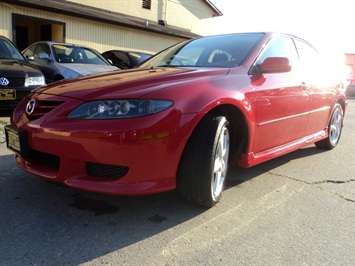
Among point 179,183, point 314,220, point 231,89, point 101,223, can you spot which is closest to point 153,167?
point 179,183

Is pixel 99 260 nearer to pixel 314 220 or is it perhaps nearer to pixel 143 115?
pixel 143 115

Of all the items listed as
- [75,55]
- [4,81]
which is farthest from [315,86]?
[75,55]

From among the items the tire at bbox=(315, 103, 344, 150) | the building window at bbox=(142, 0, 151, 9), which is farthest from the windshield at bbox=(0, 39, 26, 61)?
the building window at bbox=(142, 0, 151, 9)

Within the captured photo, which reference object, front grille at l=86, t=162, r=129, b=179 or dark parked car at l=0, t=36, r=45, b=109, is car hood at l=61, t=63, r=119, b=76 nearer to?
dark parked car at l=0, t=36, r=45, b=109

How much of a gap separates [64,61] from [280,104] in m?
6.01

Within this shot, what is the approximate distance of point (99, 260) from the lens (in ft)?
6.97

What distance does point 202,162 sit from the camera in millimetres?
2641

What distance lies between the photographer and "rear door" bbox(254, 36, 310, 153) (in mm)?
3301

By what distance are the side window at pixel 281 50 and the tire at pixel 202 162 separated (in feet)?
3.43

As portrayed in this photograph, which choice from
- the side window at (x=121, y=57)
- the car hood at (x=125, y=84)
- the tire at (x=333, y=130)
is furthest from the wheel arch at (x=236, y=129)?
the side window at (x=121, y=57)

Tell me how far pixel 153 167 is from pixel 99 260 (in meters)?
0.69

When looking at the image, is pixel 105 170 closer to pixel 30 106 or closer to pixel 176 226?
pixel 176 226

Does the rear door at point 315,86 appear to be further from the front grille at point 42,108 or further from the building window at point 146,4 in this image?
the building window at point 146,4

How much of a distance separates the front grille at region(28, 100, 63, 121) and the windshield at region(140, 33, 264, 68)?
4.63ft
